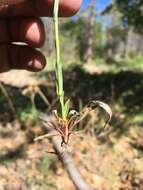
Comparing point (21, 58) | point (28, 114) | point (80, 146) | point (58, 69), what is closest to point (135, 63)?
point (28, 114)

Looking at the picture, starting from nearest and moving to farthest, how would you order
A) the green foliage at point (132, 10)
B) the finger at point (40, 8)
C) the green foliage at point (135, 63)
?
the finger at point (40, 8) < the green foliage at point (132, 10) < the green foliage at point (135, 63)

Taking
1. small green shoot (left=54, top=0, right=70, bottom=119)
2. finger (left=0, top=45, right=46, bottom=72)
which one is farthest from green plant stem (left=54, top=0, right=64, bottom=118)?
finger (left=0, top=45, right=46, bottom=72)

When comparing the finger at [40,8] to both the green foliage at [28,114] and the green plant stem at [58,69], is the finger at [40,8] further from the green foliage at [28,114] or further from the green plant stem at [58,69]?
the green foliage at [28,114]

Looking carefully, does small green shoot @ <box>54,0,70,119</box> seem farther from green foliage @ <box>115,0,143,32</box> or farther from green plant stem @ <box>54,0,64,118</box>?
green foliage @ <box>115,0,143,32</box>

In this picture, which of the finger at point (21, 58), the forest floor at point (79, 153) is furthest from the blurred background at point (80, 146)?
the finger at point (21, 58)

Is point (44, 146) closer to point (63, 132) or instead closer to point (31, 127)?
point (31, 127)

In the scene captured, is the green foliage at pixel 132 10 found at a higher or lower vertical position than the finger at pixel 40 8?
lower
